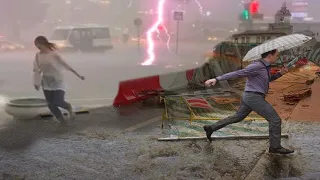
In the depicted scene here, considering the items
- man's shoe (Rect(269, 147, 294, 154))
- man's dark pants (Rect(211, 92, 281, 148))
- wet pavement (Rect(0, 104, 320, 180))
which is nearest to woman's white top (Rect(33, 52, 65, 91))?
wet pavement (Rect(0, 104, 320, 180))

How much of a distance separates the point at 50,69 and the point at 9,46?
19.1 m

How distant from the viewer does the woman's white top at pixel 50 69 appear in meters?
7.03

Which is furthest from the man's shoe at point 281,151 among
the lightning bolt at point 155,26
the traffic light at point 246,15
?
the lightning bolt at point 155,26

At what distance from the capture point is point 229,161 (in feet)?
16.1

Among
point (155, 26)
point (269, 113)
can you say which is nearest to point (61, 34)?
point (155, 26)

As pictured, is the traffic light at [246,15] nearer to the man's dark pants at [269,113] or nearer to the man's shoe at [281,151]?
the man's dark pants at [269,113]

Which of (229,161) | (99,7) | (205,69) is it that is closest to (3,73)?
(99,7)

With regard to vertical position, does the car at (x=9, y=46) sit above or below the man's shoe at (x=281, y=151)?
above

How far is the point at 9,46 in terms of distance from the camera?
24.4 meters

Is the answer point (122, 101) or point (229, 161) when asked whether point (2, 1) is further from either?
point (229, 161)

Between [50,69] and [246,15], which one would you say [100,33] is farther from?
[50,69]

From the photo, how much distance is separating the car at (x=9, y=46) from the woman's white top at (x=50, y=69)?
57.5ft

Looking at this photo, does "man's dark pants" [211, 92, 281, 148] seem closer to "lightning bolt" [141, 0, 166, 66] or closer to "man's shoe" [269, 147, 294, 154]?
"man's shoe" [269, 147, 294, 154]

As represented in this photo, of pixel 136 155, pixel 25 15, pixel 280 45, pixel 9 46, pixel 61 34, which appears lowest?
pixel 136 155
